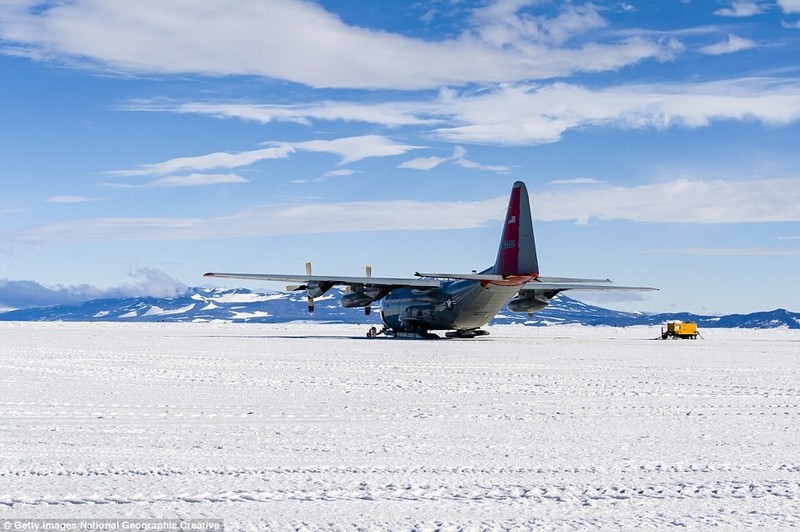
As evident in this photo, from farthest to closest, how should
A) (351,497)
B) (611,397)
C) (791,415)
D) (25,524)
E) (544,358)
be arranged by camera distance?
(544,358) → (611,397) → (791,415) → (351,497) → (25,524)

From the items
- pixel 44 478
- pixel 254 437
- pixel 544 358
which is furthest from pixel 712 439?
pixel 544 358

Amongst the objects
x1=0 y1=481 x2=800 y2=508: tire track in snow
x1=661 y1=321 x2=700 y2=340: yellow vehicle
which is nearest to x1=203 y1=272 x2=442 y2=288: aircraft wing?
x1=661 y1=321 x2=700 y2=340: yellow vehicle

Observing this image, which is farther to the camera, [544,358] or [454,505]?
[544,358]

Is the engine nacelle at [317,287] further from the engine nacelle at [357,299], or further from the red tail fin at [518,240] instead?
the red tail fin at [518,240]

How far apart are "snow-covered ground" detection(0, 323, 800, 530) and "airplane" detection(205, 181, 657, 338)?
19252 millimetres

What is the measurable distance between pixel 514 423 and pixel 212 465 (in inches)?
228

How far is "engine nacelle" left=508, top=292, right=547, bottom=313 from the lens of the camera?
5156 cm

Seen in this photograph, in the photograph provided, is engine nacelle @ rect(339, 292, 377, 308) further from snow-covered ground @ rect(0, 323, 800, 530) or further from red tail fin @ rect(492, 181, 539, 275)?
snow-covered ground @ rect(0, 323, 800, 530)

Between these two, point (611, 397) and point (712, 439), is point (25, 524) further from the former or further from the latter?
point (611, 397)

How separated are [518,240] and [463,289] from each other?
5820mm

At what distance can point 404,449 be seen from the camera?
11.9 m

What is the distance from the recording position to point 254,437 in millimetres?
12914

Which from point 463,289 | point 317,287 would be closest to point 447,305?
point 463,289

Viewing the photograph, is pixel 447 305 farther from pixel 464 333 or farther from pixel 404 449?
pixel 404 449
